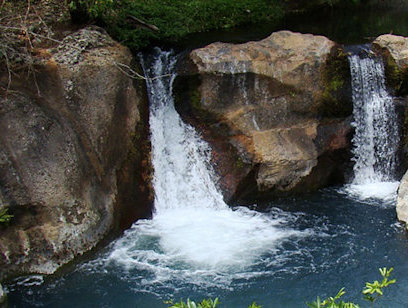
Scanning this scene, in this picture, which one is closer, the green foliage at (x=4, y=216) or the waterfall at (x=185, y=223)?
the green foliage at (x=4, y=216)

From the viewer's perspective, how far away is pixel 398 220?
8703 mm

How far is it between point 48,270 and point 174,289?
1.92 metres

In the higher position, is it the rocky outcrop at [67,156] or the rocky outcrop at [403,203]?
the rocky outcrop at [67,156]

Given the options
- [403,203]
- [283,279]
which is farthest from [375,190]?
[283,279]

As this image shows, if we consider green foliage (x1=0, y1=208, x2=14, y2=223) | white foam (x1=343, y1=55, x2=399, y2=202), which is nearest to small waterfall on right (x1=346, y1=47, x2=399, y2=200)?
white foam (x1=343, y1=55, x2=399, y2=202)

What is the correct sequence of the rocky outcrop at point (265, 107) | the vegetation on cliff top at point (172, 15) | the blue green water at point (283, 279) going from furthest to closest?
the vegetation on cliff top at point (172, 15)
the rocky outcrop at point (265, 107)
the blue green water at point (283, 279)

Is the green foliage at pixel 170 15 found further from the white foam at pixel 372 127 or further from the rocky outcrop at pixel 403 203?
the rocky outcrop at pixel 403 203

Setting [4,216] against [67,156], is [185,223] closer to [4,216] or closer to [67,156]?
[67,156]

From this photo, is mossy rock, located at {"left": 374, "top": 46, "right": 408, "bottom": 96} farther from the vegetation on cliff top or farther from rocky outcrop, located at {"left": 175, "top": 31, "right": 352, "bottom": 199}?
the vegetation on cliff top

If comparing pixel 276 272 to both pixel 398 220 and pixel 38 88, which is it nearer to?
pixel 398 220

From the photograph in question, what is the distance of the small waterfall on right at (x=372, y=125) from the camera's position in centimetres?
1012

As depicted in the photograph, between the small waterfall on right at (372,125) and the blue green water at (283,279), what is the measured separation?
5.32ft

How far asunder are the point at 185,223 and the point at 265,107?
2516mm

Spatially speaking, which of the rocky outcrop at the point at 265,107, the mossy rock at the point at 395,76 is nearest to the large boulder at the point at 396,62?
the mossy rock at the point at 395,76
